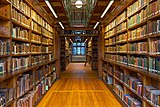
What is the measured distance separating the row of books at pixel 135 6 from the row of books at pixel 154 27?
0.64 metres

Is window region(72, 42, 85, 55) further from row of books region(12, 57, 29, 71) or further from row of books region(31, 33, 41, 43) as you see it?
row of books region(12, 57, 29, 71)

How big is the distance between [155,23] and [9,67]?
258 cm

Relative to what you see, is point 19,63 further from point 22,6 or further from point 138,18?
point 138,18

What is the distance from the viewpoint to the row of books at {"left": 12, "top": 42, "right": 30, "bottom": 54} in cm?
369

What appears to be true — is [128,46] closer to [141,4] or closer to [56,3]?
[141,4]

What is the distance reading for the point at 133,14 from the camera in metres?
4.30

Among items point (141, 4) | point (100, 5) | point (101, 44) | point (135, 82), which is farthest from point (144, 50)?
point (101, 44)

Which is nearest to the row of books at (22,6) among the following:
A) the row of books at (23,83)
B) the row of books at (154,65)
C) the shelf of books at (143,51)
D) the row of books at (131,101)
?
the row of books at (23,83)

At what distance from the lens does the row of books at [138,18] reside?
11.7 feet

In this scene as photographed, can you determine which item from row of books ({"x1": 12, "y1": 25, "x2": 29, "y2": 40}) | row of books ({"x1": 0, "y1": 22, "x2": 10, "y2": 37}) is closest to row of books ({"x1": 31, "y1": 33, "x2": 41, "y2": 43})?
row of books ({"x1": 12, "y1": 25, "x2": 29, "y2": 40})

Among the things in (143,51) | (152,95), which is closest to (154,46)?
(143,51)

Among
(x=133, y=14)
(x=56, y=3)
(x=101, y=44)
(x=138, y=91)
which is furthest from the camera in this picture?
(x=101, y=44)

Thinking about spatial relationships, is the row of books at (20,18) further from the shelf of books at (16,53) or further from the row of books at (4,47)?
the row of books at (4,47)

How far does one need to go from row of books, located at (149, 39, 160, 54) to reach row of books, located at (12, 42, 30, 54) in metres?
2.53
